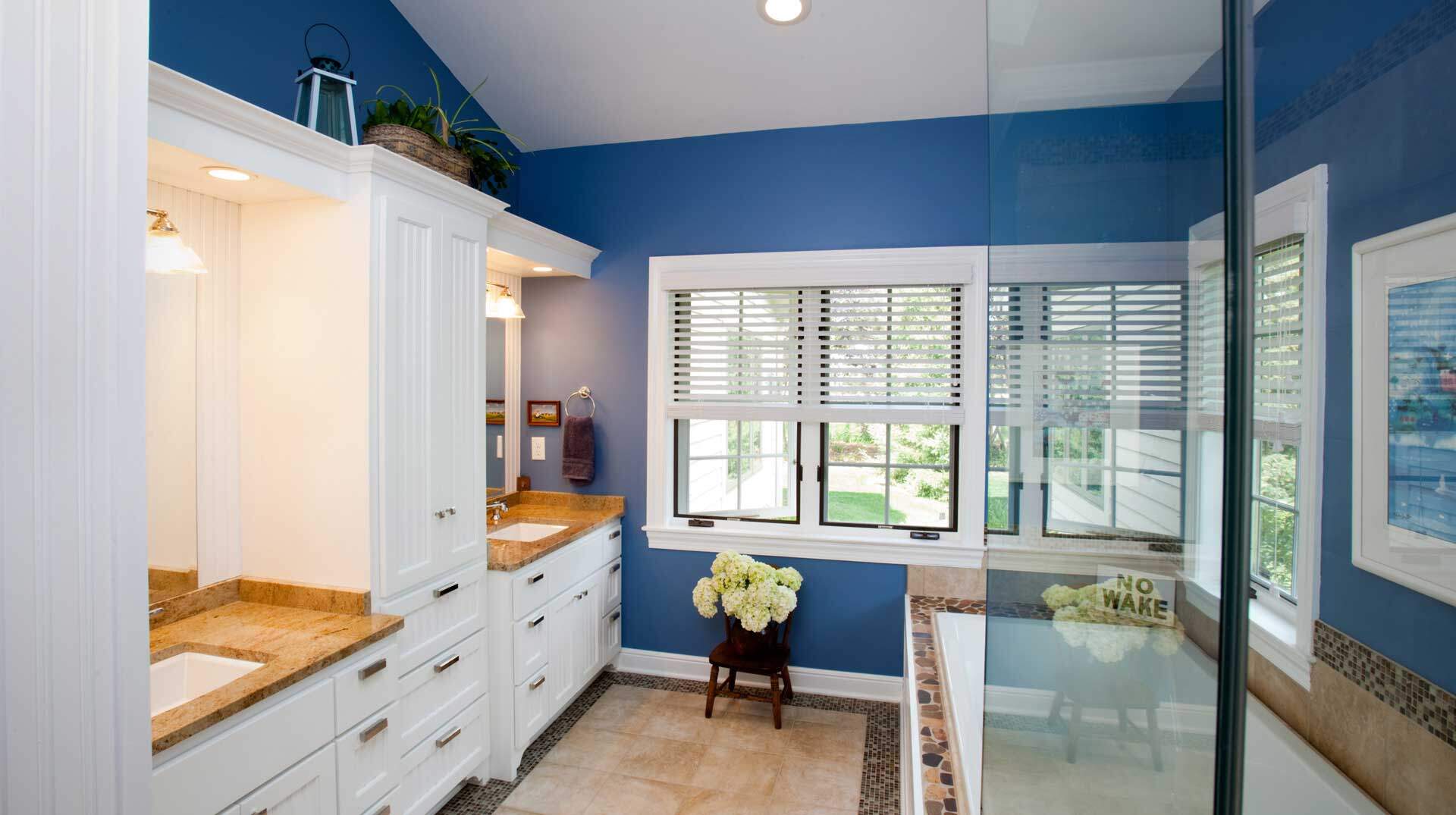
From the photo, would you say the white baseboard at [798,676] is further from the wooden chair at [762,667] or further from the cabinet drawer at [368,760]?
the cabinet drawer at [368,760]

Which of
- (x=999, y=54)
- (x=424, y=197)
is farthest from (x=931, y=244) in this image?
(x=999, y=54)

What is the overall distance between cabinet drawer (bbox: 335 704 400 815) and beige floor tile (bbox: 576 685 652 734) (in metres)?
1.01

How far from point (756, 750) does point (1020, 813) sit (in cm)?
238

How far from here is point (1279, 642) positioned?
218 mm

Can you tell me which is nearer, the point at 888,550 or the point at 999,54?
the point at 999,54

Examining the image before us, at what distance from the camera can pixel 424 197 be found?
2078 millimetres

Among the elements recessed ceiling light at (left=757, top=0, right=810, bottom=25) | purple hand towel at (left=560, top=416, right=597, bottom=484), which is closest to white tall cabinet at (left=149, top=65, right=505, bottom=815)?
purple hand towel at (left=560, top=416, right=597, bottom=484)

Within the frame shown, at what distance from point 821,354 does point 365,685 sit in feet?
7.12

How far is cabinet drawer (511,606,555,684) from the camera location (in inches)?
95.1

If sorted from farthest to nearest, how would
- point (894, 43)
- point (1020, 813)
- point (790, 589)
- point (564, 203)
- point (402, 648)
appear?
point (564, 203)
point (790, 589)
point (894, 43)
point (402, 648)
point (1020, 813)

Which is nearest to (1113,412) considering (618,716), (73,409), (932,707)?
(73,409)

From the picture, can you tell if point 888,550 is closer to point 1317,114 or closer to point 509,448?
point 509,448

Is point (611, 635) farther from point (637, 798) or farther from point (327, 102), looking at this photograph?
point (327, 102)

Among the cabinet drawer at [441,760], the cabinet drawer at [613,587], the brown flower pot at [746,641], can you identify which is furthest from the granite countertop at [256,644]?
the brown flower pot at [746,641]
